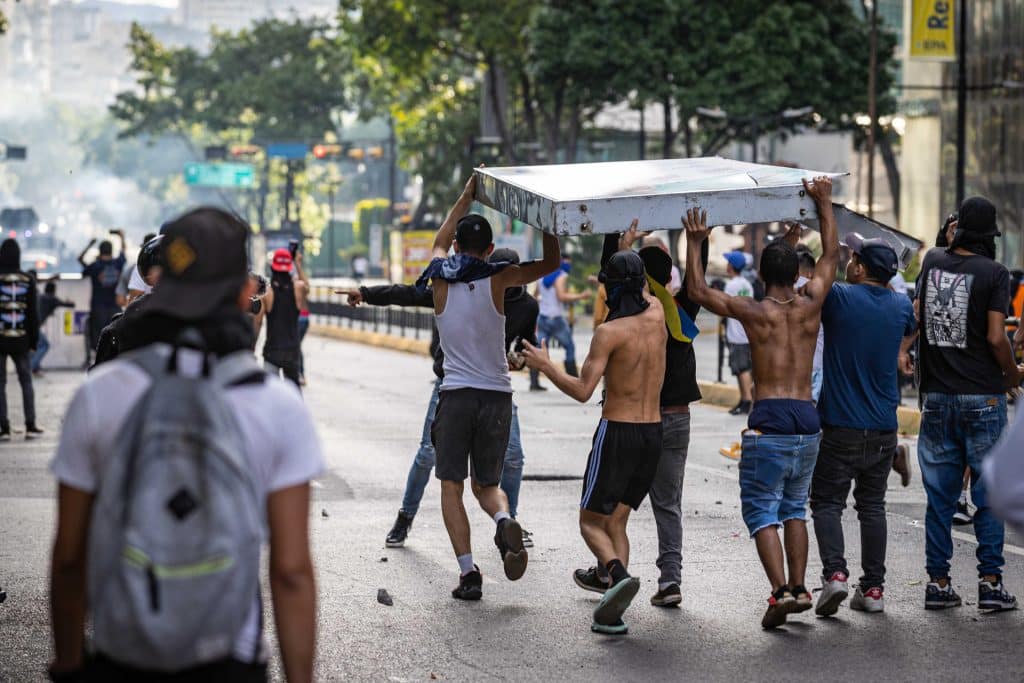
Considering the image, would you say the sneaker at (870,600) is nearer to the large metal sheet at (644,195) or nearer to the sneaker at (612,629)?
the sneaker at (612,629)

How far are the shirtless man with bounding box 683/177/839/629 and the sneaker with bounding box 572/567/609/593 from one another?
83 centimetres

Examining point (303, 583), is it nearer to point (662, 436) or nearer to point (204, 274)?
point (204, 274)

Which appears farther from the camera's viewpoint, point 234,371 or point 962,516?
point 962,516

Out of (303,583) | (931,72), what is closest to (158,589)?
(303,583)

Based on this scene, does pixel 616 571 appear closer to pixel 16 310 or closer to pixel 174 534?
pixel 174 534

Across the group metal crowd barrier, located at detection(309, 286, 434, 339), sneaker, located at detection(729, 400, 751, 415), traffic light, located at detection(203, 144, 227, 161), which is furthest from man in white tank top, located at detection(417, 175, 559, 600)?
traffic light, located at detection(203, 144, 227, 161)

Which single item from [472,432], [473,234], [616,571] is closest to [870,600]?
[616,571]

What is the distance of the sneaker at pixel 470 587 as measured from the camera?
807 centimetres

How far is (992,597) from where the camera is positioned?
773 centimetres

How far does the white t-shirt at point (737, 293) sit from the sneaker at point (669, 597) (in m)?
8.82

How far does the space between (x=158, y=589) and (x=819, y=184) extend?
4463 millimetres

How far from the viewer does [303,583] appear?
137 inches

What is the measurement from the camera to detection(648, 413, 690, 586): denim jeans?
7.93m

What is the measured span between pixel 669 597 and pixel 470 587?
0.96 meters
